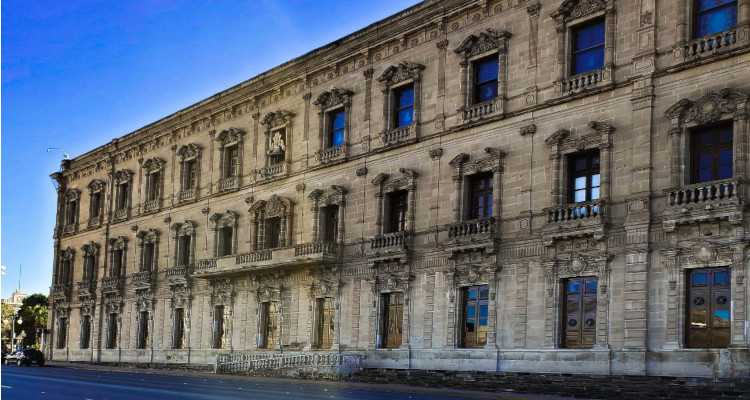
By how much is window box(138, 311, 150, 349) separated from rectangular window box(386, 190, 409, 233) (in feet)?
74.3

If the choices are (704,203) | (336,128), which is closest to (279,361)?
(336,128)

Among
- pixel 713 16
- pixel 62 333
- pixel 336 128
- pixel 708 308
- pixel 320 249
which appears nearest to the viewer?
pixel 708 308

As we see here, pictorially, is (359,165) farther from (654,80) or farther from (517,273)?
(654,80)

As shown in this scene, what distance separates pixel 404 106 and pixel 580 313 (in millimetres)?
12282

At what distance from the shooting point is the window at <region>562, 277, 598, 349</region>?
2630 cm

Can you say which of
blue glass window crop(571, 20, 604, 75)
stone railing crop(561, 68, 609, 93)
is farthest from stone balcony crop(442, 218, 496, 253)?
blue glass window crop(571, 20, 604, 75)

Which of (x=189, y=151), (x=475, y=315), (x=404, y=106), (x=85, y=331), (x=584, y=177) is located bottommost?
(x=85, y=331)

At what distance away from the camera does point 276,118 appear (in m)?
41.7

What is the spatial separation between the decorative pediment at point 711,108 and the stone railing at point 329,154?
16.2 m

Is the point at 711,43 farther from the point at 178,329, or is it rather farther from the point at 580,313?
the point at 178,329

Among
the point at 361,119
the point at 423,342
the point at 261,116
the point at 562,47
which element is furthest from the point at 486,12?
the point at 261,116

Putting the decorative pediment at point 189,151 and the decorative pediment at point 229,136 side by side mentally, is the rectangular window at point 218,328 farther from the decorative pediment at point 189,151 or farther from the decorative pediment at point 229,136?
the decorative pediment at point 189,151

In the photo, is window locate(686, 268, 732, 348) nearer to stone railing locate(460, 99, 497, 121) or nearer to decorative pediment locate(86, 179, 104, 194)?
stone railing locate(460, 99, 497, 121)

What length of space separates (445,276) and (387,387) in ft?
15.4
